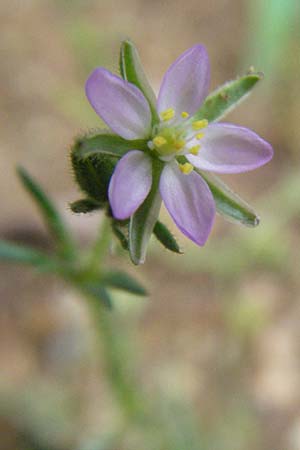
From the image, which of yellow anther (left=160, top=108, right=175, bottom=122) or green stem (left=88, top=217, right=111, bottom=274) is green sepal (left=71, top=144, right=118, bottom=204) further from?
green stem (left=88, top=217, right=111, bottom=274)

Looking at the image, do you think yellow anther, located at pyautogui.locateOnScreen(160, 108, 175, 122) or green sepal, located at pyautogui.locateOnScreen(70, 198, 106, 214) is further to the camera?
yellow anther, located at pyautogui.locateOnScreen(160, 108, 175, 122)

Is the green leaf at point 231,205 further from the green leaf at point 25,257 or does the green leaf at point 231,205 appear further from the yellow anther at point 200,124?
the green leaf at point 25,257

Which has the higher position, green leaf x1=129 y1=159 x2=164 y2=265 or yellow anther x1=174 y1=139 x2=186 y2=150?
yellow anther x1=174 y1=139 x2=186 y2=150

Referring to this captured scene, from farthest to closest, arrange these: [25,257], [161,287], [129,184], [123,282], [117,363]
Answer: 1. [161,287]
2. [117,363]
3. [25,257]
4. [123,282]
5. [129,184]

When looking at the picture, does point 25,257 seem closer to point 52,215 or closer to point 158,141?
point 52,215

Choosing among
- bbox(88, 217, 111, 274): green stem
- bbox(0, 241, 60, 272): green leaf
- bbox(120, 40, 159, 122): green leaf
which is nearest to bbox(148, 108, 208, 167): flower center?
bbox(120, 40, 159, 122): green leaf

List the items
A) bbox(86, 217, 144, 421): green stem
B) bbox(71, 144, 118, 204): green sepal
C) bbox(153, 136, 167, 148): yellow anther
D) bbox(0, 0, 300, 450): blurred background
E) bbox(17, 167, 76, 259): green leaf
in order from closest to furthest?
bbox(71, 144, 118, 204): green sepal < bbox(153, 136, 167, 148): yellow anther < bbox(17, 167, 76, 259): green leaf < bbox(86, 217, 144, 421): green stem < bbox(0, 0, 300, 450): blurred background

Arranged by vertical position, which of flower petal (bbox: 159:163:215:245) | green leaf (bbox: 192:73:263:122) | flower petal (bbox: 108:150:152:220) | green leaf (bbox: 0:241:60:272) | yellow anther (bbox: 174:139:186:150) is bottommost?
green leaf (bbox: 0:241:60:272)

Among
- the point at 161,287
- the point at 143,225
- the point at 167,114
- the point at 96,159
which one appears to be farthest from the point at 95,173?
the point at 161,287
